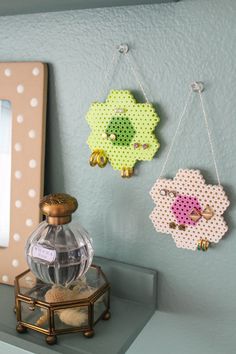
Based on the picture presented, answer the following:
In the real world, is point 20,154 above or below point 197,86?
below

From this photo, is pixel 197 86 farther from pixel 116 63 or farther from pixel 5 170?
pixel 5 170

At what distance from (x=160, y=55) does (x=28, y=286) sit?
484 mm

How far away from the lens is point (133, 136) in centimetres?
75

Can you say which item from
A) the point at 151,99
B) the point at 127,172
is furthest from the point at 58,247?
the point at 151,99

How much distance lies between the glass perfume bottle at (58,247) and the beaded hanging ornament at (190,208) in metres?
0.15

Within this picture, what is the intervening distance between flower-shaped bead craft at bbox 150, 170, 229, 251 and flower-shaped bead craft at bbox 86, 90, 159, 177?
69 mm

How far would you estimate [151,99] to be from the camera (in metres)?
0.74

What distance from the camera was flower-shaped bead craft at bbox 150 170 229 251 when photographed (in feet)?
2.31

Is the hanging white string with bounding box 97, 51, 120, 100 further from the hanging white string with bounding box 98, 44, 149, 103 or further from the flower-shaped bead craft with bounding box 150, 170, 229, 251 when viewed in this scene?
the flower-shaped bead craft with bounding box 150, 170, 229, 251

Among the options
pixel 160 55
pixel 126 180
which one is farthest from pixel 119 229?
pixel 160 55

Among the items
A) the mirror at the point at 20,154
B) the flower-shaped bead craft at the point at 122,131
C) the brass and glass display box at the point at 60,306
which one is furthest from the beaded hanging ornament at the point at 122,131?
the brass and glass display box at the point at 60,306

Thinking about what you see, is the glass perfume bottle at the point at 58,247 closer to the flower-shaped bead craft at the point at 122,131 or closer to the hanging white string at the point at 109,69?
the flower-shaped bead craft at the point at 122,131

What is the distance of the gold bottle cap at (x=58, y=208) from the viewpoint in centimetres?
67

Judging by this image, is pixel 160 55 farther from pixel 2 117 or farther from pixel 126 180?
pixel 2 117
